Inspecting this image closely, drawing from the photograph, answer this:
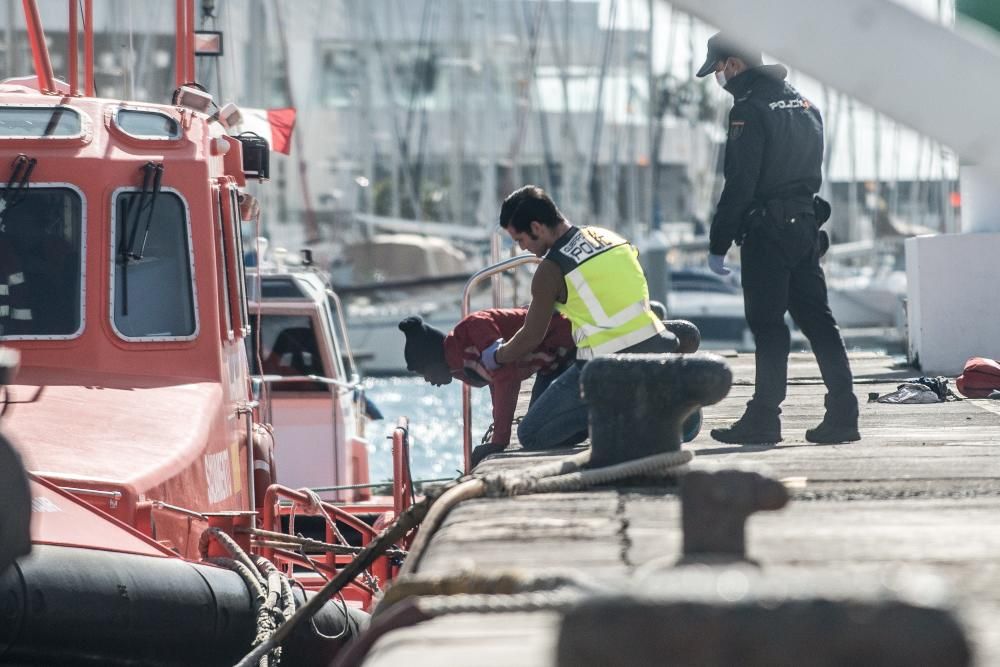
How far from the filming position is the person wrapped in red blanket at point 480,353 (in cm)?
686

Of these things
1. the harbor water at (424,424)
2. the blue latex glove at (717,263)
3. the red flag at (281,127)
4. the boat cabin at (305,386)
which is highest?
the red flag at (281,127)

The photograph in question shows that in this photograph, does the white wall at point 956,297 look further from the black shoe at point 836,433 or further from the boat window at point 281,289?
the boat window at point 281,289

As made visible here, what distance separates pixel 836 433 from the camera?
245 inches

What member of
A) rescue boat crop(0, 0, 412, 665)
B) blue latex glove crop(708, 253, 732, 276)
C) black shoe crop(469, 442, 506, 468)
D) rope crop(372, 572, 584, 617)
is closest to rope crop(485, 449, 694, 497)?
rescue boat crop(0, 0, 412, 665)

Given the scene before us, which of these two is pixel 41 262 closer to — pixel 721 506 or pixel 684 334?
pixel 684 334

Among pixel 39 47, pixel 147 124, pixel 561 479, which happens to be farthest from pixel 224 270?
pixel 561 479

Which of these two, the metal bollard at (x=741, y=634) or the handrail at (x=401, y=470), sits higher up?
the metal bollard at (x=741, y=634)

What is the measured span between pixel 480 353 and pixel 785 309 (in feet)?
4.61

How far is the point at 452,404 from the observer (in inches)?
1719

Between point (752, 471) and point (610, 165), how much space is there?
3968 cm

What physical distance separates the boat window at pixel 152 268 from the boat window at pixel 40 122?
0.40 m

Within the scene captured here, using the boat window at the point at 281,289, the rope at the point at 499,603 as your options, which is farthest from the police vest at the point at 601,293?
the boat window at the point at 281,289

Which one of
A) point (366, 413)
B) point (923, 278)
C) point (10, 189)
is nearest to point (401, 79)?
point (366, 413)

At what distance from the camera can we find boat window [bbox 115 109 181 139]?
6.97 meters
